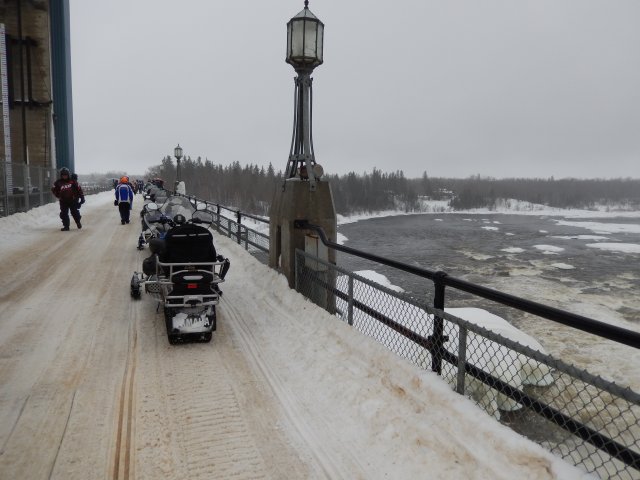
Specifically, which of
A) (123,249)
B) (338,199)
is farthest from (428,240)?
(338,199)

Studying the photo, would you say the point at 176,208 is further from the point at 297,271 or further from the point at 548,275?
the point at 548,275

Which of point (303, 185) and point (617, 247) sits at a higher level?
point (303, 185)

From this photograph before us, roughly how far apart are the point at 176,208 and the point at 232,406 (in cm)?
568

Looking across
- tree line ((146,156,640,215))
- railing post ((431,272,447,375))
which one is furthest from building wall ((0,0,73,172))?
tree line ((146,156,640,215))

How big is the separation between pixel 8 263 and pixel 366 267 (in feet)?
76.1

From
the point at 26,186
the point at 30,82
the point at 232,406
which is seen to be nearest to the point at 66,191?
the point at 26,186

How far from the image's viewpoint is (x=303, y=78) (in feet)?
24.7

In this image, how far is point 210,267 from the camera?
578cm

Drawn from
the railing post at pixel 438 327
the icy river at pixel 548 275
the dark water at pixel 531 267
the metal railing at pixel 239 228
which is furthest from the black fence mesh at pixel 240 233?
the dark water at pixel 531 267

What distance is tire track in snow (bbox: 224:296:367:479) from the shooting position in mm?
3229

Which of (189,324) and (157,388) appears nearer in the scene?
(157,388)

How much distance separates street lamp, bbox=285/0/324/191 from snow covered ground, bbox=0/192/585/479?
7.90 ft

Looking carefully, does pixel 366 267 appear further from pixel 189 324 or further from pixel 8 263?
pixel 189 324

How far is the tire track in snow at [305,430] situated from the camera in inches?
127
